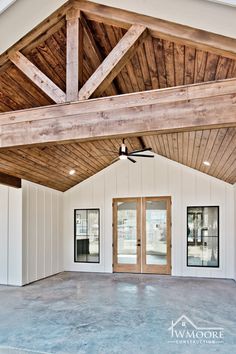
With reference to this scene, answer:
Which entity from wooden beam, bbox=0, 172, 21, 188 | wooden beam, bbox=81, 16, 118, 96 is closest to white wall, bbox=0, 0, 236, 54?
wooden beam, bbox=81, 16, 118, 96

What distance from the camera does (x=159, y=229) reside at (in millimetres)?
8727

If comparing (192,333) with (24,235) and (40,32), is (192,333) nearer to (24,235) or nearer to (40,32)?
(40,32)

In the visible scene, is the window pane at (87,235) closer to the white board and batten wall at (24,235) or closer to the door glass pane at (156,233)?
the white board and batten wall at (24,235)

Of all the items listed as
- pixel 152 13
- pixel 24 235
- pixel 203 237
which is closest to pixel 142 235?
pixel 203 237

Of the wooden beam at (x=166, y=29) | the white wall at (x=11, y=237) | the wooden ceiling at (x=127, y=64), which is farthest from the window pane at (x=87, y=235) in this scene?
the wooden beam at (x=166, y=29)

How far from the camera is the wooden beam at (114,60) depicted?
302 cm

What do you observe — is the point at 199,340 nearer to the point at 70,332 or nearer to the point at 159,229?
the point at 70,332

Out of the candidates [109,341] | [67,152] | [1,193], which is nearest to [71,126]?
[109,341]

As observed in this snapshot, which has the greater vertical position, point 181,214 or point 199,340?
point 181,214

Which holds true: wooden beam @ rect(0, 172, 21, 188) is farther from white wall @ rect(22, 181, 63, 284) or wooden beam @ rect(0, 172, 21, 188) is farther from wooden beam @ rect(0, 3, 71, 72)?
wooden beam @ rect(0, 3, 71, 72)

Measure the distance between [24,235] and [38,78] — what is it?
505cm

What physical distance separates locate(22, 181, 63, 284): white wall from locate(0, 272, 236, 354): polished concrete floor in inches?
22.7

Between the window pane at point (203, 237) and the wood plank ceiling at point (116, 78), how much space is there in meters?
1.55

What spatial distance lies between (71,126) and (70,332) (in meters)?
2.99
